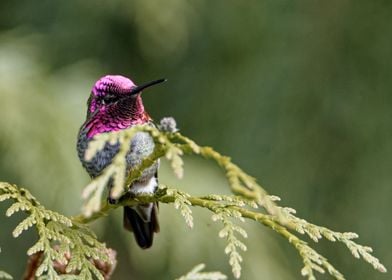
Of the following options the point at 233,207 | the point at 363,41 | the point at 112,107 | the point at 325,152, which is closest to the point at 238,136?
the point at 325,152

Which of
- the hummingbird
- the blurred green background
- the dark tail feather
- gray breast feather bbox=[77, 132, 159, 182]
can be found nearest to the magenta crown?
the hummingbird

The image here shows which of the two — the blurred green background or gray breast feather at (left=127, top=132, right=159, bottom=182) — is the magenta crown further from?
the blurred green background

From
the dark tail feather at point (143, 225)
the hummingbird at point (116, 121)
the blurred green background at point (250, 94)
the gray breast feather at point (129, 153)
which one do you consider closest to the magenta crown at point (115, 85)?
the hummingbird at point (116, 121)

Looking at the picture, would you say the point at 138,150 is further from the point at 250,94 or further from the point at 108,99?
the point at 250,94

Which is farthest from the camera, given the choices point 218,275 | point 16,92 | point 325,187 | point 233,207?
point 325,187

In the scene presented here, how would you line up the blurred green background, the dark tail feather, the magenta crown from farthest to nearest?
the blurred green background → the dark tail feather → the magenta crown

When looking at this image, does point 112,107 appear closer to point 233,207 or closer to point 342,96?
point 233,207
